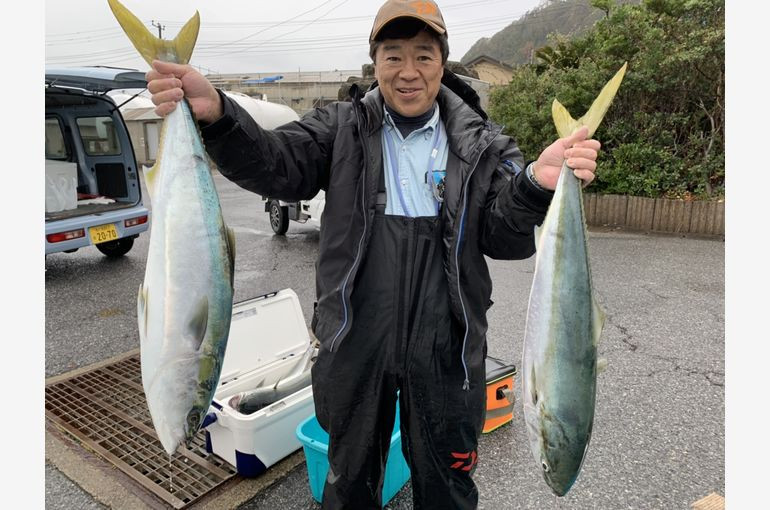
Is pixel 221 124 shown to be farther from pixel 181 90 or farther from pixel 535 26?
pixel 535 26

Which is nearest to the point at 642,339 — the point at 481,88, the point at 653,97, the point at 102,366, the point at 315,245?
the point at 102,366

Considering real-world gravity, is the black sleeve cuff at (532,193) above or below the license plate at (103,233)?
above

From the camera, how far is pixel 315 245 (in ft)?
31.6

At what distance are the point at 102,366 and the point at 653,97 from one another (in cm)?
1155

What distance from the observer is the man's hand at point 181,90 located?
1567 millimetres

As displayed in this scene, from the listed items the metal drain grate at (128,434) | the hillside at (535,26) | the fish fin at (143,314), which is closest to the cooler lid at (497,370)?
the metal drain grate at (128,434)

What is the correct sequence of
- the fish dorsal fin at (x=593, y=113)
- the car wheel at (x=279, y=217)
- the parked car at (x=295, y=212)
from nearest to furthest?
the fish dorsal fin at (x=593, y=113), the parked car at (x=295, y=212), the car wheel at (x=279, y=217)

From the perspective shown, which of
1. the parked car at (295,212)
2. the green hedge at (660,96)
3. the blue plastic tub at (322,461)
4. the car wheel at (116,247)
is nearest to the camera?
the blue plastic tub at (322,461)

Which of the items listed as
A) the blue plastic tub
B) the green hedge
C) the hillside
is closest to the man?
the blue plastic tub

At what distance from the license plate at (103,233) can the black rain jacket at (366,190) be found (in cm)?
608

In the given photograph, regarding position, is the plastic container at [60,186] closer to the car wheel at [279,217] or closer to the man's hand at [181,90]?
the car wheel at [279,217]

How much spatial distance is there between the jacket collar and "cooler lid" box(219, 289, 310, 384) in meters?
2.07

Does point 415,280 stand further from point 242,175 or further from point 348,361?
point 242,175

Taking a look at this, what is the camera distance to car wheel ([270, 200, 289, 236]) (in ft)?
33.9
